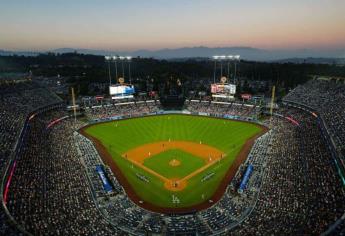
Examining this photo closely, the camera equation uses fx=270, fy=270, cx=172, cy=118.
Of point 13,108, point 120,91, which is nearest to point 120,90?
point 120,91

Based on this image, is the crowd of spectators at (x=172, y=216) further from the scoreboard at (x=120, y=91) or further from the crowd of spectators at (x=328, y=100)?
the scoreboard at (x=120, y=91)

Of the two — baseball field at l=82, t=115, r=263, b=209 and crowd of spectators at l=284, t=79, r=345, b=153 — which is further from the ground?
crowd of spectators at l=284, t=79, r=345, b=153

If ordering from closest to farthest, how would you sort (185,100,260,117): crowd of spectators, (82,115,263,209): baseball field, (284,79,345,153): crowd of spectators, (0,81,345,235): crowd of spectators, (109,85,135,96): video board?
1. (0,81,345,235): crowd of spectators
2. (82,115,263,209): baseball field
3. (284,79,345,153): crowd of spectators
4. (185,100,260,117): crowd of spectators
5. (109,85,135,96): video board

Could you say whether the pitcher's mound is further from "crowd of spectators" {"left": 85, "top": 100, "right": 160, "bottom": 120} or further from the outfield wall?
"crowd of spectators" {"left": 85, "top": 100, "right": 160, "bottom": 120}

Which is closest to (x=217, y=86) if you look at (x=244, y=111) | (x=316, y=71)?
(x=244, y=111)

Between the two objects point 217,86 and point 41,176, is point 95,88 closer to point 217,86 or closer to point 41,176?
point 217,86

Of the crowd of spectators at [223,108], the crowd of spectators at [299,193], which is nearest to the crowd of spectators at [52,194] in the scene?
the crowd of spectators at [299,193]

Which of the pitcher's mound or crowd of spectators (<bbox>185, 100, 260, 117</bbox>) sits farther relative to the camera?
crowd of spectators (<bbox>185, 100, 260, 117</bbox>)

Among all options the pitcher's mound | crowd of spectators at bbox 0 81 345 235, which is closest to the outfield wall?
crowd of spectators at bbox 0 81 345 235
